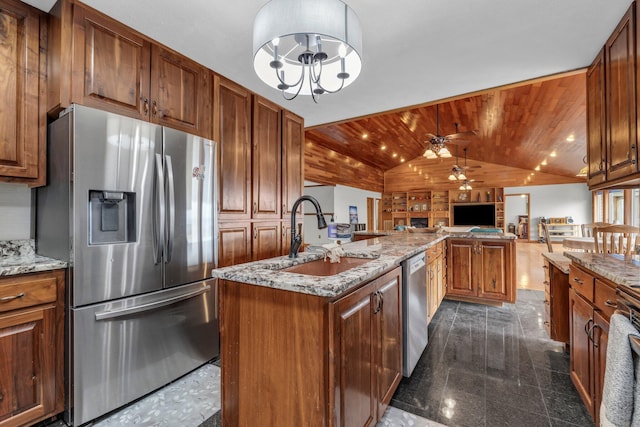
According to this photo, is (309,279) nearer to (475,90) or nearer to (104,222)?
(104,222)

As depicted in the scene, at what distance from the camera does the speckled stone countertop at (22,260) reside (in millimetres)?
1484

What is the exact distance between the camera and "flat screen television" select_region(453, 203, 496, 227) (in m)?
10.6

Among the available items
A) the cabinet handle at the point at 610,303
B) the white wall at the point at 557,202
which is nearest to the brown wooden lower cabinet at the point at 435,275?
the cabinet handle at the point at 610,303

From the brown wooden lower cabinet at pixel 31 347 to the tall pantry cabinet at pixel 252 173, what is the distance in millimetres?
1096

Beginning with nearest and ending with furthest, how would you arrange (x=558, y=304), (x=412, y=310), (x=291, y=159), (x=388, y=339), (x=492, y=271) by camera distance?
(x=388, y=339)
(x=412, y=310)
(x=558, y=304)
(x=291, y=159)
(x=492, y=271)

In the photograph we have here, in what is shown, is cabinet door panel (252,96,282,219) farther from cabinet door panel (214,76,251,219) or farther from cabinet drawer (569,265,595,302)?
cabinet drawer (569,265,595,302)

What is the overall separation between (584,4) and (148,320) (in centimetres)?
323

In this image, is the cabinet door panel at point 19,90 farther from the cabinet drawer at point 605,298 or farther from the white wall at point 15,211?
the cabinet drawer at point 605,298

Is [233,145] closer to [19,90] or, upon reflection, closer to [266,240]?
[266,240]

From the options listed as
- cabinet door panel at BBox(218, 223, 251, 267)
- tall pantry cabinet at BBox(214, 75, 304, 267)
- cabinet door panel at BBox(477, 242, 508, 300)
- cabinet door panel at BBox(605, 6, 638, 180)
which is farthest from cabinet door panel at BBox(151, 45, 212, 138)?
cabinet door panel at BBox(477, 242, 508, 300)

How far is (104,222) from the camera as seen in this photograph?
1.75 metres

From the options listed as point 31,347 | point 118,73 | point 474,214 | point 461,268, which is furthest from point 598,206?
point 31,347

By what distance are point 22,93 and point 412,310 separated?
9.14 feet

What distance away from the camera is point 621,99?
1.71 m
